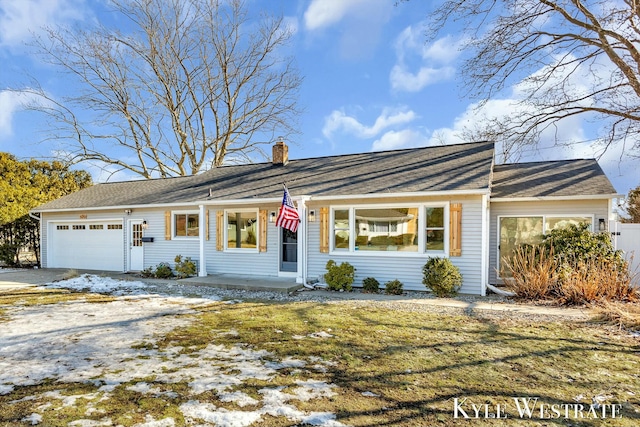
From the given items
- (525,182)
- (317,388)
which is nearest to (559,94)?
(525,182)

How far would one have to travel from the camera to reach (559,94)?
1393cm

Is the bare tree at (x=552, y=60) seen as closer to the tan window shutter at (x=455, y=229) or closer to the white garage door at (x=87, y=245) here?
the tan window shutter at (x=455, y=229)

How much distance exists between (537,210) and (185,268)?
10.9m

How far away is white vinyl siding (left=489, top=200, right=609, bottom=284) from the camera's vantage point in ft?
30.3

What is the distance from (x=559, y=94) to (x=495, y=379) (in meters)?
14.2

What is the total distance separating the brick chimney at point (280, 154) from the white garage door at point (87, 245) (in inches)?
263

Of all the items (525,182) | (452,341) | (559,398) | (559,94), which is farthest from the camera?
(559,94)

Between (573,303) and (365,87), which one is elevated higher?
(365,87)

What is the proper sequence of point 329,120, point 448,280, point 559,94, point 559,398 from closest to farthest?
point 559,398, point 448,280, point 559,94, point 329,120

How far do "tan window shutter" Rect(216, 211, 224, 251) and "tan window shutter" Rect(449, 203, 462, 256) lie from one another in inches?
278

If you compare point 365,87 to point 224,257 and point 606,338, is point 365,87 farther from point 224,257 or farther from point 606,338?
point 606,338

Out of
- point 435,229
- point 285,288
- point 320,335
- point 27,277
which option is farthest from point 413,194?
point 27,277

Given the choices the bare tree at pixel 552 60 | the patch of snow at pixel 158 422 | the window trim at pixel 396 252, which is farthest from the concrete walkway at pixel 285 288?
the bare tree at pixel 552 60

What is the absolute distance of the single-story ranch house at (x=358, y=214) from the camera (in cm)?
902
